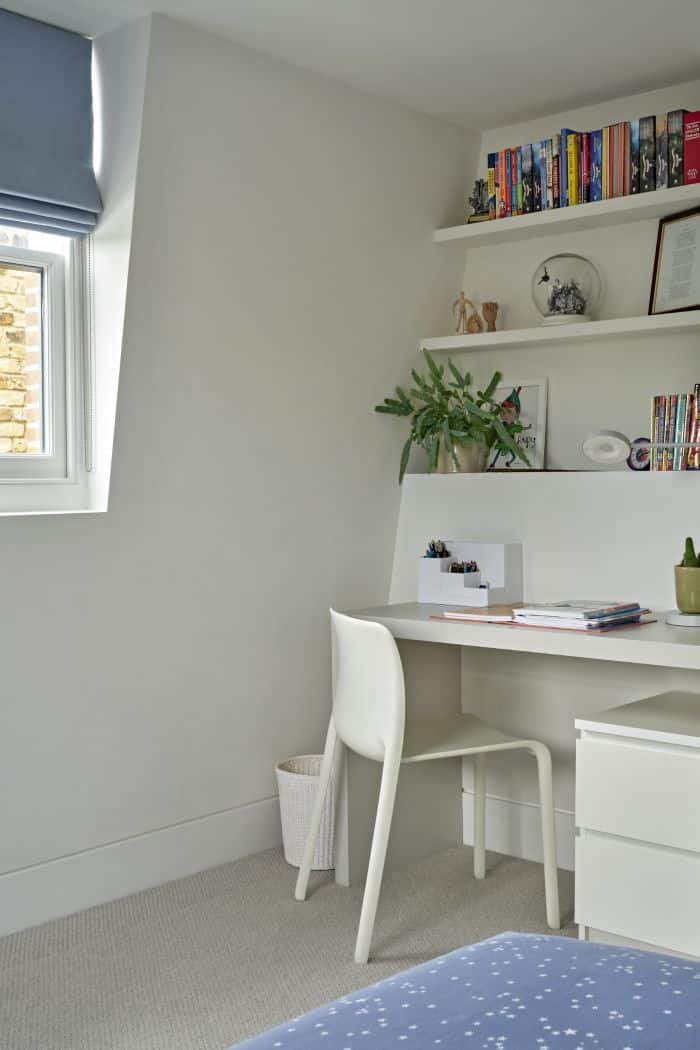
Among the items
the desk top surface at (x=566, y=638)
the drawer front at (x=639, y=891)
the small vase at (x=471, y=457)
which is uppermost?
the small vase at (x=471, y=457)

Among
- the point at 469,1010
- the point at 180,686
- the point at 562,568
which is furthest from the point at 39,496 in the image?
the point at 469,1010

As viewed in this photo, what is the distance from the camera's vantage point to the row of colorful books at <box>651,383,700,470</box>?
307cm

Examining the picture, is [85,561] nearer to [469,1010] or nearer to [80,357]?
[80,357]

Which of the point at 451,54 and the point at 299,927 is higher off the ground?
the point at 451,54

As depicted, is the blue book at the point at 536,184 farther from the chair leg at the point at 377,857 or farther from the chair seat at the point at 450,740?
the chair leg at the point at 377,857

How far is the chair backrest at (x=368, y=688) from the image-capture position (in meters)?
2.68

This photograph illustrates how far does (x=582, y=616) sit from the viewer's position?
282 cm

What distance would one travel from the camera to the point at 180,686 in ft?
10.5

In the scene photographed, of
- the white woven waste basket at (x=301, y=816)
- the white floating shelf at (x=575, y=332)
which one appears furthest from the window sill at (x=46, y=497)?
the white floating shelf at (x=575, y=332)

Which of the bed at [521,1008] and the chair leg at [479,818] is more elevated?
the bed at [521,1008]

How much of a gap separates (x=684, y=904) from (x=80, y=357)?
6.63 feet

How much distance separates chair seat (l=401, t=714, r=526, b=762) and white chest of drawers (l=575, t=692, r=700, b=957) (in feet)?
1.04

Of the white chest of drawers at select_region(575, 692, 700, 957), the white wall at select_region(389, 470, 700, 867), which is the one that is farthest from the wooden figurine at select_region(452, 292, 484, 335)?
the white chest of drawers at select_region(575, 692, 700, 957)

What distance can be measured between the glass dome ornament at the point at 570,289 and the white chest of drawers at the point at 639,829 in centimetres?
131
